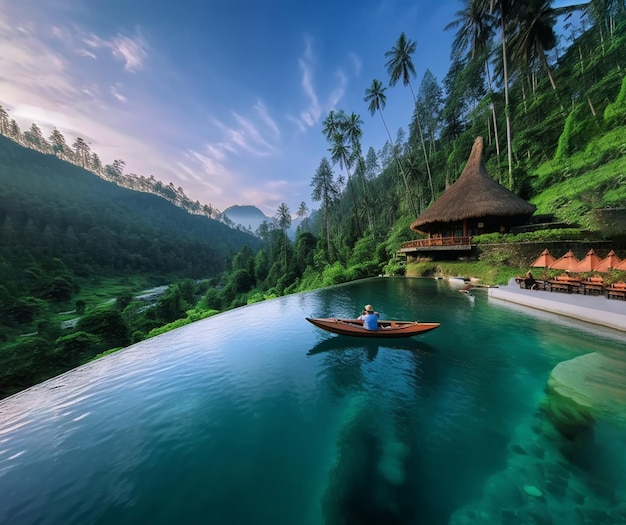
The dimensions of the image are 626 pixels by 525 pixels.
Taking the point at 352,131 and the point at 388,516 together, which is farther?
the point at 352,131

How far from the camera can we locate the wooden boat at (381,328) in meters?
9.37

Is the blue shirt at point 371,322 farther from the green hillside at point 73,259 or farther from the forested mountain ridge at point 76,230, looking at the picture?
the forested mountain ridge at point 76,230

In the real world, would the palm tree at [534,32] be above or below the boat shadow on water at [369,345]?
above

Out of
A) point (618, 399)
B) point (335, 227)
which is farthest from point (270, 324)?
point (335, 227)

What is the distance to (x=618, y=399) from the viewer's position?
571 centimetres

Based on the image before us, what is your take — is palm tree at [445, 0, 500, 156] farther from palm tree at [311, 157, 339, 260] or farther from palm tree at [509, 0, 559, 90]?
palm tree at [311, 157, 339, 260]

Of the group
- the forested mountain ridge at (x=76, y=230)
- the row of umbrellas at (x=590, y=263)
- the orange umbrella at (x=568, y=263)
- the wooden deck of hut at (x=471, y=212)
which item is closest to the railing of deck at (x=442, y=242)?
Result: the wooden deck of hut at (x=471, y=212)

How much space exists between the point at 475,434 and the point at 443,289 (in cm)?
1542

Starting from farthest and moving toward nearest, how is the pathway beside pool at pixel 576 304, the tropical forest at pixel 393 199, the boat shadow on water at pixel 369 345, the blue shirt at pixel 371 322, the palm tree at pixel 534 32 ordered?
1. the palm tree at pixel 534 32
2. the tropical forest at pixel 393 199
3. the blue shirt at pixel 371 322
4. the boat shadow on water at pixel 369 345
5. the pathway beside pool at pixel 576 304

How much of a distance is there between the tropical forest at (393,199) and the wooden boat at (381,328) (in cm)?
1294

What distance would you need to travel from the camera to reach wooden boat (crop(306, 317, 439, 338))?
9.37 meters

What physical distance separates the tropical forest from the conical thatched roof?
234 centimetres

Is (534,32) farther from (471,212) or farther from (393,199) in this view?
(393,199)

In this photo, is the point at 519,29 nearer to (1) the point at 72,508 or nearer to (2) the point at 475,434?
(2) the point at 475,434
